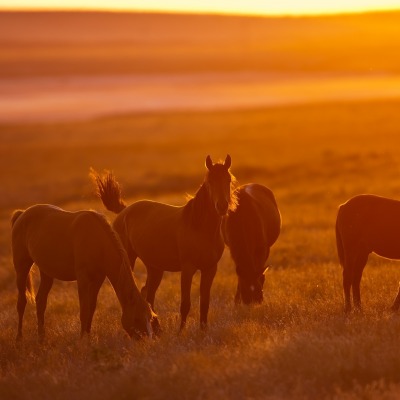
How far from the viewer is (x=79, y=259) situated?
36.1 ft

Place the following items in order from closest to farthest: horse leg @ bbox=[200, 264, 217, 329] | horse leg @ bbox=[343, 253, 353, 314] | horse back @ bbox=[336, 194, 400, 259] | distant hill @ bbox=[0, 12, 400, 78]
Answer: horse leg @ bbox=[200, 264, 217, 329], horse back @ bbox=[336, 194, 400, 259], horse leg @ bbox=[343, 253, 353, 314], distant hill @ bbox=[0, 12, 400, 78]

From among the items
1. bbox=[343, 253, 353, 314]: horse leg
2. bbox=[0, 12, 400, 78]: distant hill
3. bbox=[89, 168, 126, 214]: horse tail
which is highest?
bbox=[0, 12, 400, 78]: distant hill

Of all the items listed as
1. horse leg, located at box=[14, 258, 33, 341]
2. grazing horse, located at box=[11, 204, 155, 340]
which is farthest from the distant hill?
grazing horse, located at box=[11, 204, 155, 340]

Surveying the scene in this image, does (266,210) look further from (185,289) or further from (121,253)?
(121,253)

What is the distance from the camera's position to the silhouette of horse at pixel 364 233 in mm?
11422

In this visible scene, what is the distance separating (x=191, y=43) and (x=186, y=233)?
102443mm

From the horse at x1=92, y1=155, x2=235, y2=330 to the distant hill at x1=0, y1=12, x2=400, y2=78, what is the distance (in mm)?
69944

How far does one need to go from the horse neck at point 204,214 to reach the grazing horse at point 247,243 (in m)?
0.80

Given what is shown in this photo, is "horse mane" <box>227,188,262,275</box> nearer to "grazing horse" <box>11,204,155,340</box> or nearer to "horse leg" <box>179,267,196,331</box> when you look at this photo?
"horse leg" <box>179,267,196,331</box>

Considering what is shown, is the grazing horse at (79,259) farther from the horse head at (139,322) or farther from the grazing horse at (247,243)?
the grazing horse at (247,243)

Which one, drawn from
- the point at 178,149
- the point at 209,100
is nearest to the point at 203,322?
the point at 178,149

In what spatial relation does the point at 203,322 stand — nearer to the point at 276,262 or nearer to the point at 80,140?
the point at 276,262

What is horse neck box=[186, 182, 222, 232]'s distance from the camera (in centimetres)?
1103

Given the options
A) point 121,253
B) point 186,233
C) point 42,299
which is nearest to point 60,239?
point 42,299
